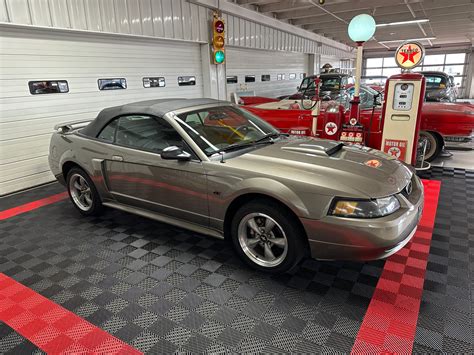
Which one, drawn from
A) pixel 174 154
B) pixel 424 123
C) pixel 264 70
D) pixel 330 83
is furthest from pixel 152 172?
pixel 264 70

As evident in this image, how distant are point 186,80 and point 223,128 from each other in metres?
5.54

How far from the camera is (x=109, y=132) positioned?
3.50 m

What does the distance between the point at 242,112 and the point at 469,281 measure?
2526 mm

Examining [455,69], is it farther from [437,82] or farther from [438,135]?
[438,135]

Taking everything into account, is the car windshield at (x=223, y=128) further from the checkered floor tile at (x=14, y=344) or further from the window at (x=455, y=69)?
the window at (x=455, y=69)

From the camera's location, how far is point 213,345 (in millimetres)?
2004

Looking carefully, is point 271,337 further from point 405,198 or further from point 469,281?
point 469,281

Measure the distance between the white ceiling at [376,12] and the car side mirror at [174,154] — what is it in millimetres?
7824

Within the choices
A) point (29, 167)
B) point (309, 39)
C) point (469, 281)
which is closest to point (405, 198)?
point (469, 281)

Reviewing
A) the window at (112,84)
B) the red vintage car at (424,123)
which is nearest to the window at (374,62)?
the red vintage car at (424,123)

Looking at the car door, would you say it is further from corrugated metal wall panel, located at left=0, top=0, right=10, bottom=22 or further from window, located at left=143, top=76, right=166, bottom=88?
window, located at left=143, top=76, right=166, bottom=88

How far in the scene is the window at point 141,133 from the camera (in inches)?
118

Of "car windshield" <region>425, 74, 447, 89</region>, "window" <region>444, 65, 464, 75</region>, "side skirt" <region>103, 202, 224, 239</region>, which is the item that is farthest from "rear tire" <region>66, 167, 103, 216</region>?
"window" <region>444, 65, 464, 75</region>

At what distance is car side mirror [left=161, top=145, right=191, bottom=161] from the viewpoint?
8.94 feet
